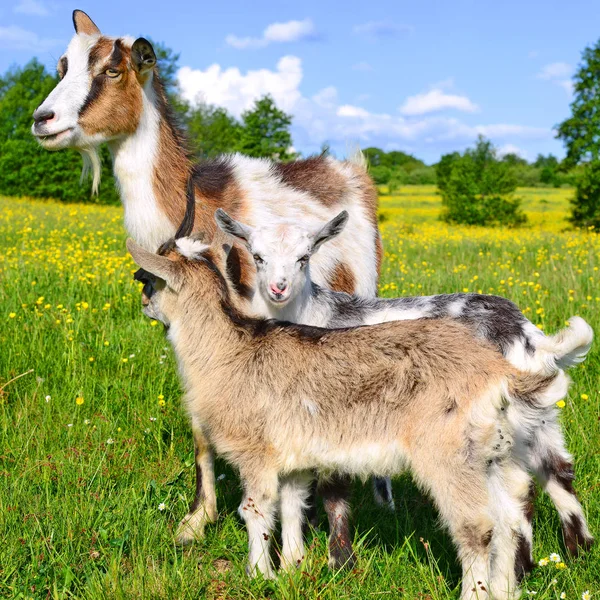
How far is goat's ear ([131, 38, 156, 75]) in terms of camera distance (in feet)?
12.8

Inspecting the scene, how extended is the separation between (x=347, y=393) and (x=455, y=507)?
0.63 m

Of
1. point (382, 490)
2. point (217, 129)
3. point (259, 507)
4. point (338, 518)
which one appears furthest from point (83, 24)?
point (217, 129)

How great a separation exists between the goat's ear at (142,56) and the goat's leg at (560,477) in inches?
114

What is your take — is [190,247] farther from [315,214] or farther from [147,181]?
[315,214]

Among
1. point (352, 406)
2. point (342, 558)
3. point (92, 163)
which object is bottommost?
point (342, 558)

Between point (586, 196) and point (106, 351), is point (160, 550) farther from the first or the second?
point (586, 196)

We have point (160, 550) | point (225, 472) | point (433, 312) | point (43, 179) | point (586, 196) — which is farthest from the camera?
point (43, 179)

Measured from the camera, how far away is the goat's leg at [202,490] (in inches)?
152

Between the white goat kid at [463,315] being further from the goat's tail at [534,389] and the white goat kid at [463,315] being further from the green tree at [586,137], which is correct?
the green tree at [586,137]

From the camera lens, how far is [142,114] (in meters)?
4.08

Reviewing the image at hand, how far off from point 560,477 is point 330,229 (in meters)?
1.87

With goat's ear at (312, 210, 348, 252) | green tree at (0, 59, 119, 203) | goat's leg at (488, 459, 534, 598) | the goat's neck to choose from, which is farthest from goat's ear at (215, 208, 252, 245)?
green tree at (0, 59, 119, 203)

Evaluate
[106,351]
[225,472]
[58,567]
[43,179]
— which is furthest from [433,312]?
[43,179]

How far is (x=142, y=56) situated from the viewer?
3.98 m
